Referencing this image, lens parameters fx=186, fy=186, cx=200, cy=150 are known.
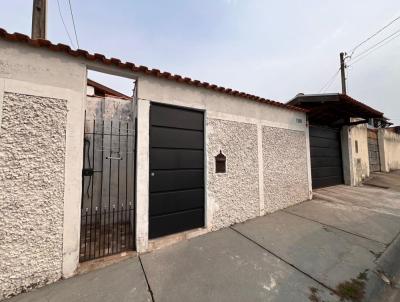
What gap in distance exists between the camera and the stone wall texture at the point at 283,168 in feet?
18.7

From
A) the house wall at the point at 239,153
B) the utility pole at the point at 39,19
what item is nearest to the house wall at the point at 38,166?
the house wall at the point at 239,153

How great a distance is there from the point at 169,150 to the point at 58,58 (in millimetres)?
2483

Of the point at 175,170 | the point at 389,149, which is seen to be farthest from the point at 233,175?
the point at 389,149

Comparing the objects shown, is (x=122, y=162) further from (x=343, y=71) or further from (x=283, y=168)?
(x=343, y=71)

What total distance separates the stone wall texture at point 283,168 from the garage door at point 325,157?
5.41 ft

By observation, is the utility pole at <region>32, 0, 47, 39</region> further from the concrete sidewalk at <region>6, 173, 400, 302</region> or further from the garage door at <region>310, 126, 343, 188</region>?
the garage door at <region>310, 126, 343, 188</region>

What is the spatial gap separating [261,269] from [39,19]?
297 inches

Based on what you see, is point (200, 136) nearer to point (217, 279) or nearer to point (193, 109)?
point (193, 109)

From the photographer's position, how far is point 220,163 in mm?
4723

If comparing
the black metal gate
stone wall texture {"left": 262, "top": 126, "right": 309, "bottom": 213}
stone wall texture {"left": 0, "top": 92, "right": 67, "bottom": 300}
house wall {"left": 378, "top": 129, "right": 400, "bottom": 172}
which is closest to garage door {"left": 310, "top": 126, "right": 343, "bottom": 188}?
stone wall texture {"left": 262, "top": 126, "right": 309, "bottom": 213}

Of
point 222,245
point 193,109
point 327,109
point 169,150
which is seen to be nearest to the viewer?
point 222,245

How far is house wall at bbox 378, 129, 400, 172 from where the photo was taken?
1379cm

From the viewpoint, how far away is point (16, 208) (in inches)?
104

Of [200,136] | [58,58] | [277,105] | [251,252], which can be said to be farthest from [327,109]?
[58,58]
